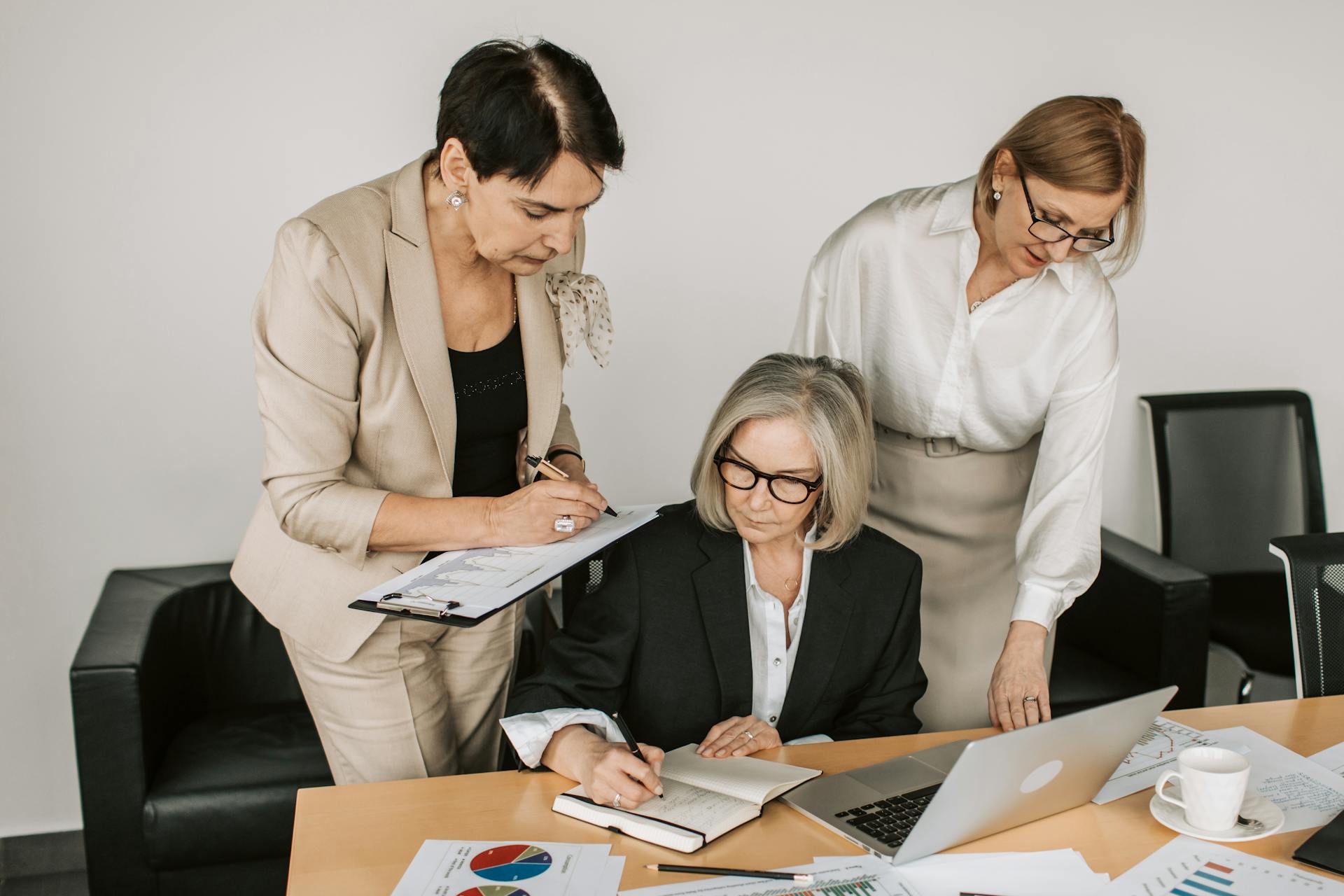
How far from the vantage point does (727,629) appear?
1857mm

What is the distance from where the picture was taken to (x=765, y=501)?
185 cm

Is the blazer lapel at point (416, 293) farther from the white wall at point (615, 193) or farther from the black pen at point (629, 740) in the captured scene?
the white wall at point (615, 193)

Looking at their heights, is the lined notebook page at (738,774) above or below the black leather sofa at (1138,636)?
above

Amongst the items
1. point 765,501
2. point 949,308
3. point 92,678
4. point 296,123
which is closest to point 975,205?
point 949,308

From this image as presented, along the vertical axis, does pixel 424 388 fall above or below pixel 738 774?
above

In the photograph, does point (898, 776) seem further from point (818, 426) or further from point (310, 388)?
point (310, 388)

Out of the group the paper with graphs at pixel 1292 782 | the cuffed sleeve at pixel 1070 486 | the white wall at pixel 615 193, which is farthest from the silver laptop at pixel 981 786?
the white wall at pixel 615 193

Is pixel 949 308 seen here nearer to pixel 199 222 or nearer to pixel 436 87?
pixel 436 87

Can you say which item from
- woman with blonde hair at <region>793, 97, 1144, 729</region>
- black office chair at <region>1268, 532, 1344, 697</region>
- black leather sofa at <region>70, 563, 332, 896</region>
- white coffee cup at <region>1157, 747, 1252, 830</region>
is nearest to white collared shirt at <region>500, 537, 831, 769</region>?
woman with blonde hair at <region>793, 97, 1144, 729</region>

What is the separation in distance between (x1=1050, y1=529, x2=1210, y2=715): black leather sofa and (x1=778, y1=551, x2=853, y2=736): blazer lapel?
124 cm

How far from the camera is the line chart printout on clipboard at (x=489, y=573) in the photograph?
1.44 meters

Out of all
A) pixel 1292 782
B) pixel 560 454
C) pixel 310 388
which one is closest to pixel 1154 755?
pixel 1292 782

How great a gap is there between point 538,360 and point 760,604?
1.83 feet

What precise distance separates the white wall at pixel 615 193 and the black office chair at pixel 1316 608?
149cm
